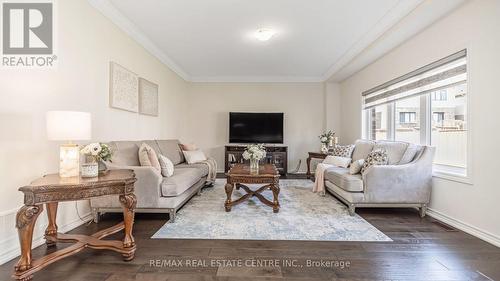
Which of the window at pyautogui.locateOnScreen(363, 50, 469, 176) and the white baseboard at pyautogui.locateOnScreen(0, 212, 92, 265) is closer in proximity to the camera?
the white baseboard at pyautogui.locateOnScreen(0, 212, 92, 265)

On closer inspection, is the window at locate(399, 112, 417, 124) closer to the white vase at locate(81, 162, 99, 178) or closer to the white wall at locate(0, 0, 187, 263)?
the white vase at locate(81, 162, 99, 178)

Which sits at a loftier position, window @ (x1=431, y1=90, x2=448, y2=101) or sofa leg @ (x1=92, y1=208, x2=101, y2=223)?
window @ (x1=431, y1=90, x2=448, y2=101)

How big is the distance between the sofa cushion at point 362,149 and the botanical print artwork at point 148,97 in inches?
155

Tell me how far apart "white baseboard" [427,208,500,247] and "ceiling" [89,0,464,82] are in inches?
102

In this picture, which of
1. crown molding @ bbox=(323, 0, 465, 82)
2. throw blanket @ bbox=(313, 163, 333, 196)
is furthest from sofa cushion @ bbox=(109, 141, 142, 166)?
crown molding @ bbox=(323, 0, 465, 82)

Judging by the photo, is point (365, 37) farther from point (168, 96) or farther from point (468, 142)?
point (168, 96)

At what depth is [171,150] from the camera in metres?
4.46

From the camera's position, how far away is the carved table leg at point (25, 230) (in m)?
1.62

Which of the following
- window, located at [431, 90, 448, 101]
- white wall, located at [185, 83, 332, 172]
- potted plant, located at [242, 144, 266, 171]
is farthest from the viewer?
white wall, located at [185, 83, 332, 172]

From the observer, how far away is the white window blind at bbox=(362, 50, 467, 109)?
281cm

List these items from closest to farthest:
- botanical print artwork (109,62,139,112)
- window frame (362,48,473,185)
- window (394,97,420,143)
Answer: window frame (362,48,473,185) → botanical print artwork (109,62,139,112) → window (394,97,420,143)

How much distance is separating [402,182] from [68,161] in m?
3.74

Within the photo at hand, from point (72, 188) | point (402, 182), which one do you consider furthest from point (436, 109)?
point (72, 188)

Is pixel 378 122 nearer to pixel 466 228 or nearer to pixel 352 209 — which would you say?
pixel 352 209
